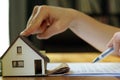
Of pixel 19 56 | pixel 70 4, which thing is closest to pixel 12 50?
pixel 19 56

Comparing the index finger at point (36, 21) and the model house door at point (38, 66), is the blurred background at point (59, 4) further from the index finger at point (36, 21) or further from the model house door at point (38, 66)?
the model house door at point (38, 66)

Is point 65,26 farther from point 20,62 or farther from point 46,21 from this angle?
point 20,62

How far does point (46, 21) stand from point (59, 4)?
2.51 metres

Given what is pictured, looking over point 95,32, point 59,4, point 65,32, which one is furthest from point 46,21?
point 59,4

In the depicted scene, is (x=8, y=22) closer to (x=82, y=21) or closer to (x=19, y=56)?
(x=82, y=21)

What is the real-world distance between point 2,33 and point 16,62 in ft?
8.68

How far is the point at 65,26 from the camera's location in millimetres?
1073

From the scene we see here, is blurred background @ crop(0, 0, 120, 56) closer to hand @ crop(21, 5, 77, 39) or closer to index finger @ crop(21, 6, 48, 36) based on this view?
hand @ crop(21, 5, 77, 39)

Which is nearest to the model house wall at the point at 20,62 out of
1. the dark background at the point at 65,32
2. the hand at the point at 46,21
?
the hand at the point at 46,21

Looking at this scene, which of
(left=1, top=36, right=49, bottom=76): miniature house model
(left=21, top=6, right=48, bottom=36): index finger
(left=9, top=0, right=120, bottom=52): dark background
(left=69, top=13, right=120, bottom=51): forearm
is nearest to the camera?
(left=1, top=36, right=49, bottom=76): miniature house model

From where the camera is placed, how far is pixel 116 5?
11.4 ft

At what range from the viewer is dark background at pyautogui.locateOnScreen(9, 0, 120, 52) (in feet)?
10.3

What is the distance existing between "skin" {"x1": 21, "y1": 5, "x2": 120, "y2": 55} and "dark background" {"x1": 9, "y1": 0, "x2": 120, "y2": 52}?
65.1 inches

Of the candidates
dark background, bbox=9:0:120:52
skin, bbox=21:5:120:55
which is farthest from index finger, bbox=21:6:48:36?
dark background, bbox=9:0:120:52
